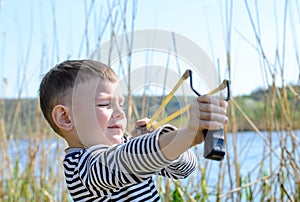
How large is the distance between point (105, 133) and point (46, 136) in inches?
43.6

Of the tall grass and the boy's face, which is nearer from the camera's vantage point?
the boy's face

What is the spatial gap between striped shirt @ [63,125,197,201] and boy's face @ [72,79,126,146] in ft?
0.11

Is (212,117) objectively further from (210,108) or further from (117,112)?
(117,112)

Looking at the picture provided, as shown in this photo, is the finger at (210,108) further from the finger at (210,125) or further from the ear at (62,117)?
the ear at (62,117)

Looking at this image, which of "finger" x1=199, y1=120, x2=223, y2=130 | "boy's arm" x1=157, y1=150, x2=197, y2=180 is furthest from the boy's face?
"finger" x1=199, y1=120, x2=223, y2=130

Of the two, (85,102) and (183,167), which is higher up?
(85,102)

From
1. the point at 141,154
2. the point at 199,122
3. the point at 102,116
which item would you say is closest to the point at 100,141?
the point at 102,116

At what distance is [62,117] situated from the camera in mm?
887

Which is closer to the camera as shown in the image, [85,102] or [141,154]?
[141,154]

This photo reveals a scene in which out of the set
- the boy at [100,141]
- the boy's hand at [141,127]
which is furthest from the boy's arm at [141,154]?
the boy's hand at [141,127]

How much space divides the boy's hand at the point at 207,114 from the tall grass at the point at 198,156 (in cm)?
56

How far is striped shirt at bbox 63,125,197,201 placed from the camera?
703 mm

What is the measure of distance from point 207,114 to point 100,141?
0.27 meters

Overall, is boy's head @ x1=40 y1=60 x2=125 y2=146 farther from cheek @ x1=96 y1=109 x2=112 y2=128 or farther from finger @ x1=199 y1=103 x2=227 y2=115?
finger @ x1=199 y1=103 x2=227 y2=115
